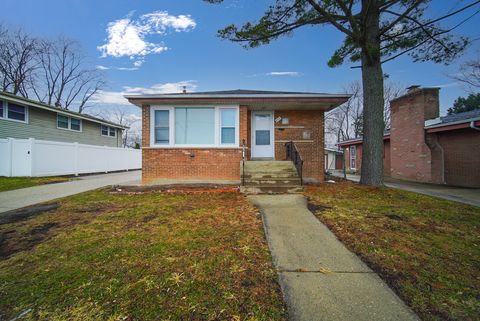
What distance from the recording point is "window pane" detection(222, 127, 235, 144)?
888cm

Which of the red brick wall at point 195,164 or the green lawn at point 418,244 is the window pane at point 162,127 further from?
the green lawn at point 418,244

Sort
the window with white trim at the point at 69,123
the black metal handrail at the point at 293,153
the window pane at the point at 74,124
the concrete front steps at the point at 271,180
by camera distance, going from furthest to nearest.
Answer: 1. the window pane at the point at 74,124
2. the window with white trim at the point at 69,123
3. the black metal handrail at the point at 293,153
4. the concrete front steps at the point at 271,180

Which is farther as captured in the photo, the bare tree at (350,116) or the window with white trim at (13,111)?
the bare tree at (350,116)

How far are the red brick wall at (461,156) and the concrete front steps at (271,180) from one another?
31.2ft

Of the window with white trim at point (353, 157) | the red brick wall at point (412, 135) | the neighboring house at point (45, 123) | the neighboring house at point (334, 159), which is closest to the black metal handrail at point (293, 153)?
the red brick wall at point (412, 135)

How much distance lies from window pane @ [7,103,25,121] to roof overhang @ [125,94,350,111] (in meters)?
9.41

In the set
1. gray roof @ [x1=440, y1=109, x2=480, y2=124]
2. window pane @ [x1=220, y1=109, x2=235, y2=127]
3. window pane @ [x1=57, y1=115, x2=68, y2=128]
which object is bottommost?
window pane @ [x1=220, y1=109, x2=235, y2=127]

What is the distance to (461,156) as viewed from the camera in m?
11.0

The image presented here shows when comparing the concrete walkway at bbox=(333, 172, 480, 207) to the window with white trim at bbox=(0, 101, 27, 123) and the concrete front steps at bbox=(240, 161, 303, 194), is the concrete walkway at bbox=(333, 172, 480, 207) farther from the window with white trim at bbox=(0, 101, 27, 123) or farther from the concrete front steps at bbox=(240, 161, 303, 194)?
the window with white trim at bbox=(0, 101, 27, 123)

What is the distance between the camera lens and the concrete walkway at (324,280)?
6.32 ft

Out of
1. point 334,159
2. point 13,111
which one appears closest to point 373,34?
point 13,111

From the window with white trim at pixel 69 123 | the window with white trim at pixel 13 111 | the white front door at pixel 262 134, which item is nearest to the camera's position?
the white front door at pixel 262 134

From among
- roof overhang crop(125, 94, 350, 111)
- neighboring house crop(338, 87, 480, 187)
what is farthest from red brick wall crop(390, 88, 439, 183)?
roof overhang crop(125, 94, 350, 111)

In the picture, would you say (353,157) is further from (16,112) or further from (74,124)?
(16,112)
